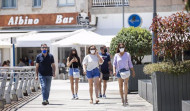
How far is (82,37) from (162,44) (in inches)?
665

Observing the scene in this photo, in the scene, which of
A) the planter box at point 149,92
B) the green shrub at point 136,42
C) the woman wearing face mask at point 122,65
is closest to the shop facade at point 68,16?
the green shrub at point 136,42

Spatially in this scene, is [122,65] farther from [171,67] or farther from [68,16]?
[68,16]

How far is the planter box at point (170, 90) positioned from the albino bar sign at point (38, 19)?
24.9 meters

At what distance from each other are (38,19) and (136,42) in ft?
60.8

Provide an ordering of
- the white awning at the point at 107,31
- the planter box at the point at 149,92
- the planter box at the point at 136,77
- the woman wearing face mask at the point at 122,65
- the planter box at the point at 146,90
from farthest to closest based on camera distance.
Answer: the white awning at the point at 107,31 < the planter box at the point at 136,77 < the planter box at the point at 146,90 < the planter box at the point at 149,92 < the woman wearing face mask at the point at 122,65

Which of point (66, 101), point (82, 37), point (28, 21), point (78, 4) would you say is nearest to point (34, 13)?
point (28, 21)

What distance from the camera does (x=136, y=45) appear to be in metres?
19.0

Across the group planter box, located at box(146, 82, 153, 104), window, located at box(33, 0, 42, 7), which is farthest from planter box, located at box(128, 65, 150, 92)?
window, located at box(33, 0, 42, 7)

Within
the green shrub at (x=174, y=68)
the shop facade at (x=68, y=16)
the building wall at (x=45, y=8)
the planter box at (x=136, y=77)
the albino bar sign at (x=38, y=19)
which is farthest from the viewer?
the building wall at (x=45, y=8)

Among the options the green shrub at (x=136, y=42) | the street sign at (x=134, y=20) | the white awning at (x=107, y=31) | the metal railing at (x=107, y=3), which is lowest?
the green shrub at (x=136, y=42)

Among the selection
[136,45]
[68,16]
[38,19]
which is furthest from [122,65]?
[38,19]

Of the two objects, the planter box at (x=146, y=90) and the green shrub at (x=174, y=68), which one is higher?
the green shrub at (x=174, y=68)

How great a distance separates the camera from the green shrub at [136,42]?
19.1m

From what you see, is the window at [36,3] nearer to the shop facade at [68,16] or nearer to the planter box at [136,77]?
the shop facade at [68,16]
